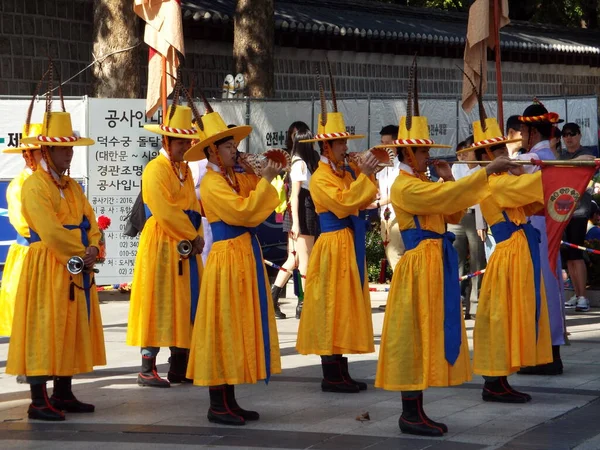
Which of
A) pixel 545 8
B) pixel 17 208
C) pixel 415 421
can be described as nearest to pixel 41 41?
pixel 17 208

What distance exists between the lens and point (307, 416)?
25.4 ft

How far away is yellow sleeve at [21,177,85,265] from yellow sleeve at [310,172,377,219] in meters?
1.77

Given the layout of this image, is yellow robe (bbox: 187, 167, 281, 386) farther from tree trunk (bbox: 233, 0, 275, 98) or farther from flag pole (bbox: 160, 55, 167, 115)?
tree trunk (bbox: 233, 0, 275, 98)

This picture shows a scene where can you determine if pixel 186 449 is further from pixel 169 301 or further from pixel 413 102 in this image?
pixel 413 102

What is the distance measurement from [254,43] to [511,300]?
914 centimetres

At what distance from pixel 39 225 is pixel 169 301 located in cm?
132

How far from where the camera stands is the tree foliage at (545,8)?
1261 inches

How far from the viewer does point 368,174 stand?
26.3ft

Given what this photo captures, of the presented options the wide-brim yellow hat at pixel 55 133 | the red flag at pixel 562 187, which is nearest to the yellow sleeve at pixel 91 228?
the wide-brim yellow hat at pixel 55 133

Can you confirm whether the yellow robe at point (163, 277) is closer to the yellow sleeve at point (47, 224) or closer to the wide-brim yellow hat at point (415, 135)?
the yellow sleeve at point (47, 224)

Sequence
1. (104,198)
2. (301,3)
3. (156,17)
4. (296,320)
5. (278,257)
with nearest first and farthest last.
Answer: (156,17) → (296,320) → (104,198) → (278,257) → (301,3)

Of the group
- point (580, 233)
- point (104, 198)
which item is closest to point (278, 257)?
point (104, 198)

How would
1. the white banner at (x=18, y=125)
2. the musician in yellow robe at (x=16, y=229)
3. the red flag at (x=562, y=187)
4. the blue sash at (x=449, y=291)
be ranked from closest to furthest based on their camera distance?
the blue sash at (x=449, y=291)
the red flag at (x=562, y=187)
the musician in yellow robe at (x=16, y=229)
the white banner at (x=18, y=125)

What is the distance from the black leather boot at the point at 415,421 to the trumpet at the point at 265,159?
1.64 metres
